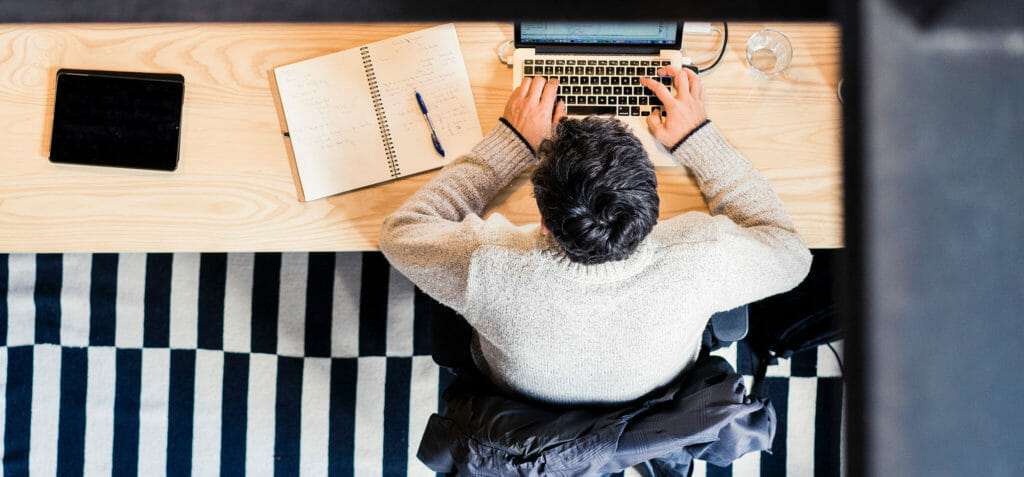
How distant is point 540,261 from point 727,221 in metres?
0.30

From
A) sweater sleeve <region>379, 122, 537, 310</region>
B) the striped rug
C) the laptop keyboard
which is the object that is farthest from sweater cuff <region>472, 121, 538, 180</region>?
the striped rug

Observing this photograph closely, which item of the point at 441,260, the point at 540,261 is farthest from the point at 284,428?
the point at 540,261

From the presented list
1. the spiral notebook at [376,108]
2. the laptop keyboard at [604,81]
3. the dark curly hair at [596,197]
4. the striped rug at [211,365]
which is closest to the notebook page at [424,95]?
the spiral notebook at [376,108]

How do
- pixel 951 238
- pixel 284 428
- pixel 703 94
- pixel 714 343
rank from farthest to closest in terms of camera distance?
pixel 284 428 → pixel 714 343 → pixel 703 94 → pixel 951 238

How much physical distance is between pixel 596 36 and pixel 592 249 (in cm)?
41

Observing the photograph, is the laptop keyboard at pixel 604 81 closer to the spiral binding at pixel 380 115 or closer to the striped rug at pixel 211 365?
the spiral binding at pixel 380 115

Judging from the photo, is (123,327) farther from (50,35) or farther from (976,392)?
(976,392)

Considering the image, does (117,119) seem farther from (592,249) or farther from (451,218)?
(592,249)

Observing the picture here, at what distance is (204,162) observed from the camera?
1186mm

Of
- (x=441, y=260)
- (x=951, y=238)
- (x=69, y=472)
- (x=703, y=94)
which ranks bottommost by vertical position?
(x=69, y=472)

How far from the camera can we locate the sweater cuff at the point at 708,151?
3.71ft

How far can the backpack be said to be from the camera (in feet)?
4.80

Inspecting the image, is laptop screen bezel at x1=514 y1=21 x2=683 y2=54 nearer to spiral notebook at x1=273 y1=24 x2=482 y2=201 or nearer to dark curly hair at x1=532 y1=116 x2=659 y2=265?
spiral notebook at x1=273 y1=24 x2=482 y2=201

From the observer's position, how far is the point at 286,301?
1756 mm
